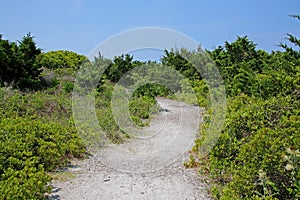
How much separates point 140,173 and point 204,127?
210cm

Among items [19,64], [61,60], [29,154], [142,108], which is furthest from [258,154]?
[61,60]

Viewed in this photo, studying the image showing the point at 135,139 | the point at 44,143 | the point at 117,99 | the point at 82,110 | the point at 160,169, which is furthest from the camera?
the point at 117,99

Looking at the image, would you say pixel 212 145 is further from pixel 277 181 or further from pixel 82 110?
pixel 82 110

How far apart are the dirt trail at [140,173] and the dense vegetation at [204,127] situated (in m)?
0.29

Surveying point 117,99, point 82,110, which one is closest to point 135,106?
point 117,99

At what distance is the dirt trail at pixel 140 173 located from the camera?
13.5 feet

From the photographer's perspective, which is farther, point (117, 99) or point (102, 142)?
point (117, 99)

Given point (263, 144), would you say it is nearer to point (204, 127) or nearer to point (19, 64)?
point (204, 127)

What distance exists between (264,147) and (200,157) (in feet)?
6.35

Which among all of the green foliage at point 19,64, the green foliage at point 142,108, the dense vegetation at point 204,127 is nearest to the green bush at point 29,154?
the dense vegetation at point 204,127

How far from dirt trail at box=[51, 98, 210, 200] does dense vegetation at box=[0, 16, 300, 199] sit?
0.96ft

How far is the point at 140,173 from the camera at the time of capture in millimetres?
4945

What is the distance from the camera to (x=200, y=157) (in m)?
5.46

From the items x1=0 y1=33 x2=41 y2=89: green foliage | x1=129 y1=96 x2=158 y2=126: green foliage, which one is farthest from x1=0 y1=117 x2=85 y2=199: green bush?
x1=0 y1=33 x2=41 y2=89: green foliage
